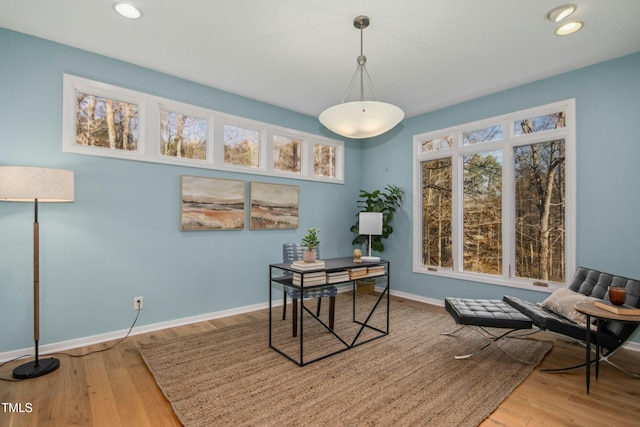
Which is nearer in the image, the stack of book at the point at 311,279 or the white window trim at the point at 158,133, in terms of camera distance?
the stack of book at the point at 311,279

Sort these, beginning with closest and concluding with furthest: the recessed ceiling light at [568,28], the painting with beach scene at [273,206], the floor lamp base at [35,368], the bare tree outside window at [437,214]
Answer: the floor lamp base at [35,368], the recessed ceiling light at [568,28], the painting with beach scene at [273,206], the bare tree outside window at [437,214]

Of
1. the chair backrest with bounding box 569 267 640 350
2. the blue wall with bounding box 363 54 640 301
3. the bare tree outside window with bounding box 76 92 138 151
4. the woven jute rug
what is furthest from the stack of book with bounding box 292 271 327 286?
the blue wall with bounding box 363 54 640 301

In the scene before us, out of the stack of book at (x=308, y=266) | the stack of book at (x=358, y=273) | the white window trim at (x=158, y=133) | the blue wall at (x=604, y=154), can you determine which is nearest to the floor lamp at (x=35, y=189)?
the white window trim at (x=158, y=133)

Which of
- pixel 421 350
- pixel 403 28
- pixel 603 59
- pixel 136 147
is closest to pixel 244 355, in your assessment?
pixel 421 350

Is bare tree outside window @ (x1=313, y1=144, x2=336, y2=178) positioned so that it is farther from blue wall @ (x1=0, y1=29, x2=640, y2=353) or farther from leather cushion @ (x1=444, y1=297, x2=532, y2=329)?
leather cushion @ (x1=444, y1=297, x2=532, y2=329)

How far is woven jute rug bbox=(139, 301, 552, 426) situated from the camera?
1.99 meters

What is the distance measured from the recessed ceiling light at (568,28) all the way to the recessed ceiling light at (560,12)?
142 millimetres

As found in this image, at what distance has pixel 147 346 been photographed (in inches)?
118

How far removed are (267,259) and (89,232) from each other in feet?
6.77

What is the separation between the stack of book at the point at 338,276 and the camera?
285 centimetres

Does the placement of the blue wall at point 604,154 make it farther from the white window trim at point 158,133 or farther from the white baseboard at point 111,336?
the white baseboard at point 111,336

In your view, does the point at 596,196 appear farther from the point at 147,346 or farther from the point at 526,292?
the point at 147,346

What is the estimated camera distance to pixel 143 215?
3.42 m

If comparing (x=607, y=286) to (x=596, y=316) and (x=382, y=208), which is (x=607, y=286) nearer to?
(x=596, y=316)
